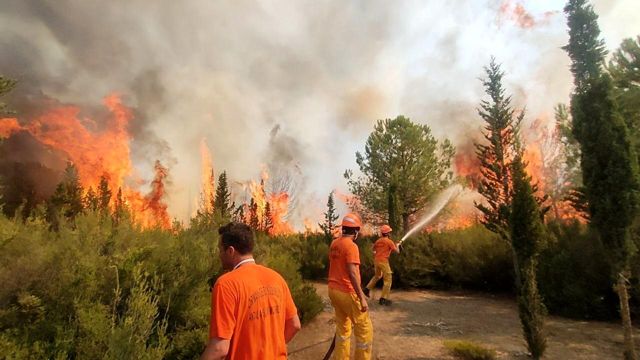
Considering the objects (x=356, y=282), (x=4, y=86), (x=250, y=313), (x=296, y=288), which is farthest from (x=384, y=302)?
(x=4, y=86)

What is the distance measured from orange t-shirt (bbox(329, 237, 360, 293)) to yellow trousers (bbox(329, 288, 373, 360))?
10 cm

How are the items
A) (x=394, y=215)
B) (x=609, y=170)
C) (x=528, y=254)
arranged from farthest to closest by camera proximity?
(x=394, y=215)
(x=609, y=170)
(x=528, y=254)

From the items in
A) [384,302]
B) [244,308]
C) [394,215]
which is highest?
[394,215]

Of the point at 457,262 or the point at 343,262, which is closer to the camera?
the point at 343,262

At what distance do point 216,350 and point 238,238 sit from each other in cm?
73

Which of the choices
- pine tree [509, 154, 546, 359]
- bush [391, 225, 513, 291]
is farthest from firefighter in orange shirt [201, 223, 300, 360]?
bush [391, 225, 513, 291]

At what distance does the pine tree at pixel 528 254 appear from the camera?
23.0ft

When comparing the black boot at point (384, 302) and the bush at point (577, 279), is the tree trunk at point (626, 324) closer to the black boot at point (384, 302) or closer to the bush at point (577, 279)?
the bush at point (577, 279)

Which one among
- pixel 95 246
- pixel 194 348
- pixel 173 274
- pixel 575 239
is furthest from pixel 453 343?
pixel 575 239

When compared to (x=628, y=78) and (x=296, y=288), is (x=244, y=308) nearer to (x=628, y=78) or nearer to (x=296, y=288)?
(x=296, y=288)

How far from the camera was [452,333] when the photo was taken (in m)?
8.65

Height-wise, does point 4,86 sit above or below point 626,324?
above

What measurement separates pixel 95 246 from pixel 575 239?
13.0 m

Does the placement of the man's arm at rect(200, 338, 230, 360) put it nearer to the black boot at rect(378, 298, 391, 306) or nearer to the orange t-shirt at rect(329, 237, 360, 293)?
the orange t-shirt at rect(329, 237, 360, 293)
